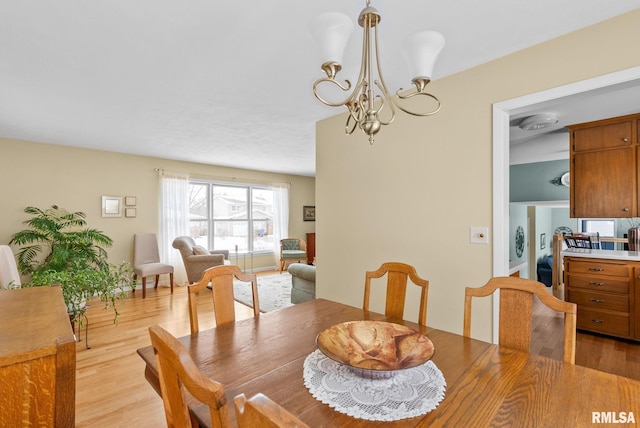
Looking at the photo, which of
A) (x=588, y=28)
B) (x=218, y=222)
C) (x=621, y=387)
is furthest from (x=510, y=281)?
(x=218, y=222)

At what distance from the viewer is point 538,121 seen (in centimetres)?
304

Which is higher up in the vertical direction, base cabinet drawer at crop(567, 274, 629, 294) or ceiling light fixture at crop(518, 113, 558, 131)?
ceiling light fixture at crop(518, 113, 558, 131)

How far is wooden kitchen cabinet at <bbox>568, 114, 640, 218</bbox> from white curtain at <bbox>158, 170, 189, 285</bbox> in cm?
582

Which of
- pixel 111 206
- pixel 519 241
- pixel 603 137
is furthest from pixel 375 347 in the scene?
pixel 111 206

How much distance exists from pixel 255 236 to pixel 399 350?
243 inches

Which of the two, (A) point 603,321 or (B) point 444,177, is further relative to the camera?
(A) point 603,321

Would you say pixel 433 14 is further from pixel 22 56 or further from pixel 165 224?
pixel 165 224

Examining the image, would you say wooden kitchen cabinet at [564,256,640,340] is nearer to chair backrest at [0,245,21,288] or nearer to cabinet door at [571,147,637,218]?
cabinet door at [571,147,637,218]

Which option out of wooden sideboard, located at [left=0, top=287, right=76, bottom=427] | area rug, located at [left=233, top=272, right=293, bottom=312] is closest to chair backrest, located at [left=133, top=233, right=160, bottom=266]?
area rug, located at [left=233, top=272, right=293, bottom=312]

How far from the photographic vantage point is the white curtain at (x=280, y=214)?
710cm

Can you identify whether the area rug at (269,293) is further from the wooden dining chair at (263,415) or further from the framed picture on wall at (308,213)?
the wooden dining chair at (263,415)

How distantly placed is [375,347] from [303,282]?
9.29 ft

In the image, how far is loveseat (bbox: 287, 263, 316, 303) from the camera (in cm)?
373

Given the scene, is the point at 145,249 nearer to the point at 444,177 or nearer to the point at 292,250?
the point at 292,250
